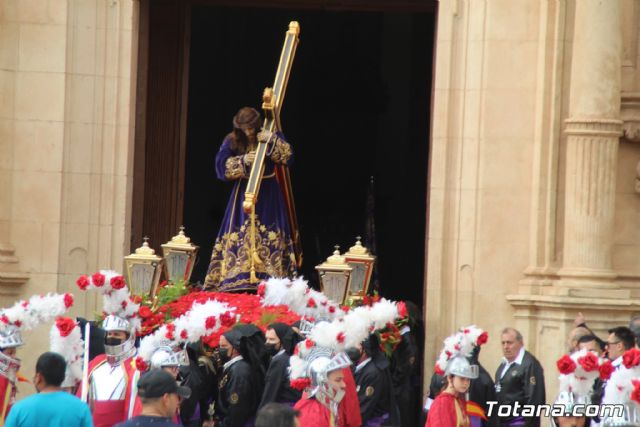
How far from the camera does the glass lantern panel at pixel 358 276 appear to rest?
18.3 m

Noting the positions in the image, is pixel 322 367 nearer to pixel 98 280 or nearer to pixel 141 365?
pixel 141 365

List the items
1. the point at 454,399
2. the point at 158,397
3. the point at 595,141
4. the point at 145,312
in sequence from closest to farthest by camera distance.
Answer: the point at 158,397 → the point at 454,399 → the point at 145,312 → the point at 595,141

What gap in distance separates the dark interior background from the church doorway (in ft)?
0.05

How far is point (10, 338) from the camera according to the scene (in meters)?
14.0

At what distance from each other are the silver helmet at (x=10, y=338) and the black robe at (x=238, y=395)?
177cm

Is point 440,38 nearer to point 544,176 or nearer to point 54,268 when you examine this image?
point 544,176

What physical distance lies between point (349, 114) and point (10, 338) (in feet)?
42.5

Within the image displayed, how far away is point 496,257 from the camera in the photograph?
18203 mm

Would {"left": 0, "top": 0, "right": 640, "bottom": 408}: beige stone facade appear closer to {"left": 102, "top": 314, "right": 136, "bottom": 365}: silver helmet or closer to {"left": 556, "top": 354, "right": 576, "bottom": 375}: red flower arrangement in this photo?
{"left": 102, "top": 314, "right": 136, "bottom": 365}: silver helmet

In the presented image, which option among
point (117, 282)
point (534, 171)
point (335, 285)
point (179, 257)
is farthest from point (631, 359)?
point (179, 257)

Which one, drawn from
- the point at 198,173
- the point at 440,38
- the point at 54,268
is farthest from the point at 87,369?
the point at 198,173

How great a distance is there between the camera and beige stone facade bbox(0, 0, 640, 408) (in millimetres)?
17594

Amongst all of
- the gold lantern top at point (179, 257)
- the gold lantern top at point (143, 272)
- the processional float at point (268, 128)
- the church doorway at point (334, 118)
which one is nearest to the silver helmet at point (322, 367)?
the gold lantern top at point (143, 272)

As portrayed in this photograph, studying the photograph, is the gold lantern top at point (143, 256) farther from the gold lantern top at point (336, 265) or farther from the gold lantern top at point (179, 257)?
the gold lantern top at point (336, 265)
